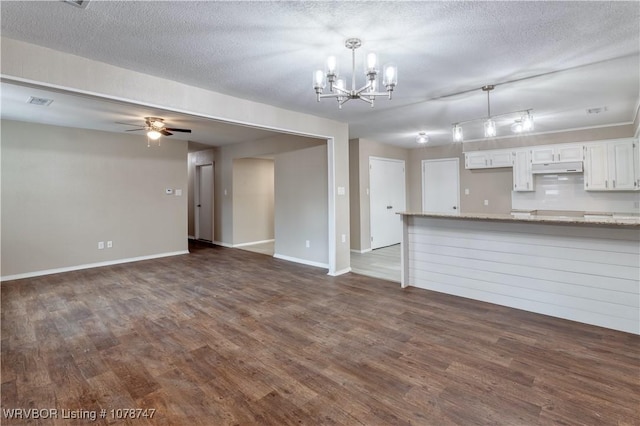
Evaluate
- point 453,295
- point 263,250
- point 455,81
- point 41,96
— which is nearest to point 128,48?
point 41,96

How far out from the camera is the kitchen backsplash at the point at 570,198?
5.32 meters

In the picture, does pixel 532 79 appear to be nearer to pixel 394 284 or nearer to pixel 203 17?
pixel 394 284

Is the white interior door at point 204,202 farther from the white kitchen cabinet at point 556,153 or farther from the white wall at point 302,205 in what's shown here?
the white kitchen cabinet at point 556,153

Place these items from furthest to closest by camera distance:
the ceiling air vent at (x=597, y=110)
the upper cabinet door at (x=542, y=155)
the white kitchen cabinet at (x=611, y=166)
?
the upper cabinet door at (x=542, y=155), the white kitchen cabinet at (x=611, y=166), the ceiling air vent at (x=597, y=110)

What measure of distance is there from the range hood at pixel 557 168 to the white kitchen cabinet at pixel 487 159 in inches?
19.3

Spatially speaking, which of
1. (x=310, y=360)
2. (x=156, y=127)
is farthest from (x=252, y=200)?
(x=310, y=360)

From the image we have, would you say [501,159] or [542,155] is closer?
[542,155]

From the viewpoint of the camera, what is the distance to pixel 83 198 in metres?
5.54

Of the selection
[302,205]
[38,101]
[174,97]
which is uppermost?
[38,101]

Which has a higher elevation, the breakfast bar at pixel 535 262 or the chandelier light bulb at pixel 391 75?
the chandelier light bulb at pixel 391 75

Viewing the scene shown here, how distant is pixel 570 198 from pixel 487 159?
1.69 meters

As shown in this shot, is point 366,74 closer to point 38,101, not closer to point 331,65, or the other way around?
point 331,65

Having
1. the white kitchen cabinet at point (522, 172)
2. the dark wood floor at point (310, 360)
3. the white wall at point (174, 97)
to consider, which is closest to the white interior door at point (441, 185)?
the white kitchen cabinet at point (522, 172)

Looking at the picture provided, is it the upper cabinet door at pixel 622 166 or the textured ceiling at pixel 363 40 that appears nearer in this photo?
the textured ceiling at pixel 363 40
